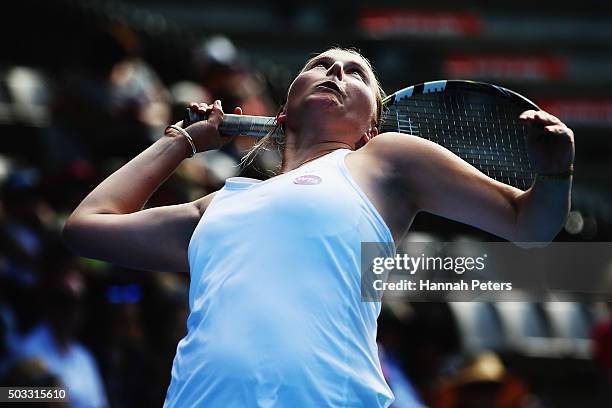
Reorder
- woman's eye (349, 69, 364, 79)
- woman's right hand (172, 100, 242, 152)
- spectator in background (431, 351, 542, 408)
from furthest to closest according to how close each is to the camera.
Result: spectator in background (431, 351, 542, 408)
woman's right hand (172, 100, 242, 152)
woman's eye (349, 69, 364, 79)

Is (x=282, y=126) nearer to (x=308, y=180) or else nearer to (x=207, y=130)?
(x=207, y=130)

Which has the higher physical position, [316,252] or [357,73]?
[357,73]

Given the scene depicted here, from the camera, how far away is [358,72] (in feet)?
9.45

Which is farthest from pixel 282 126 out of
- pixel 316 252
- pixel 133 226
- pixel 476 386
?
pixel 476 386

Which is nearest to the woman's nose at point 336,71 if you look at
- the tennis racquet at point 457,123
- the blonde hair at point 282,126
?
the blonde hair at point 282,126

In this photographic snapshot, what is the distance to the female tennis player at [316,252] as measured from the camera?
2.23 m

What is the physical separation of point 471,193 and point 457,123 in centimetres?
76

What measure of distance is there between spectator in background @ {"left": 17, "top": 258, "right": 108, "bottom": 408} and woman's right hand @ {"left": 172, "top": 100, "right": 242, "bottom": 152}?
6.54ft

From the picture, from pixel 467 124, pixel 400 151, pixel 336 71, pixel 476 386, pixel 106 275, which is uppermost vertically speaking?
pixel 336 71

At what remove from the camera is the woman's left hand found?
2.26 meters

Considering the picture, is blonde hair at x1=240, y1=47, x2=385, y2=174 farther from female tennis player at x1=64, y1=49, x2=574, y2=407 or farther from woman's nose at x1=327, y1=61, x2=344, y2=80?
female tennis player at x1=64, y1=49, x2=574, y2=407

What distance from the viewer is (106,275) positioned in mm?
5449

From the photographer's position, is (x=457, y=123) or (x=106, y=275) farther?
(x=106, y=275)

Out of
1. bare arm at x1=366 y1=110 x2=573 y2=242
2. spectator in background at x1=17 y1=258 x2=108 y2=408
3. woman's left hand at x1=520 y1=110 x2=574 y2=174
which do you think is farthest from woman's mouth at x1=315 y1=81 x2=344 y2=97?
spectator in background at x1=17 y1=258 x2=108 y2=408
